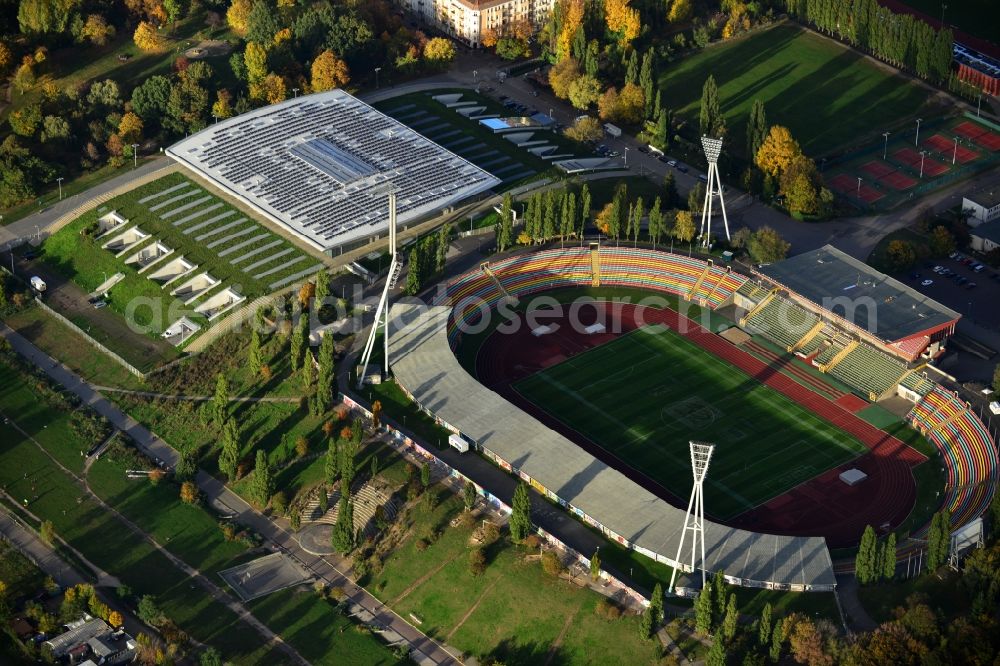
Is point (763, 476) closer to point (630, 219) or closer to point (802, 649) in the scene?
point (802, 649)

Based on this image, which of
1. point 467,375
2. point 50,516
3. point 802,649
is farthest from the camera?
point 467,375

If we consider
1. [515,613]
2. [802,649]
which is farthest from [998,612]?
[515,613]

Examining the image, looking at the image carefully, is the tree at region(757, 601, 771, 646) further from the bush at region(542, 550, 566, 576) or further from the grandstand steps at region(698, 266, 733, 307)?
the grandstand steps at region(698, 266, 733, 307)

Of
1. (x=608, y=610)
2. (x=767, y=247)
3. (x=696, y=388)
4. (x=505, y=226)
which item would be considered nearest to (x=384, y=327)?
(x=505, y=226)

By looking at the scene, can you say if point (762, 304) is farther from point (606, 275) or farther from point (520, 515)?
point (520, 515)

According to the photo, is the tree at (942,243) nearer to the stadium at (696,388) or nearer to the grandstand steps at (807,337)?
the stadium at (696,388)

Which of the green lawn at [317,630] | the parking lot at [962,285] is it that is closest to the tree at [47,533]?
the green lawn at [317,630]
